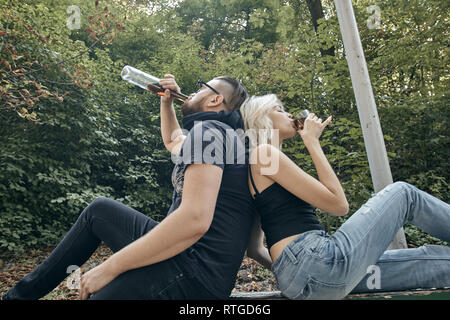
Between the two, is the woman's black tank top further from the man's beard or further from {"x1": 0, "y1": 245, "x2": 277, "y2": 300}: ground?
{"x1": 0, "y1": 245, "x2": 277, "y2": 300}: ground

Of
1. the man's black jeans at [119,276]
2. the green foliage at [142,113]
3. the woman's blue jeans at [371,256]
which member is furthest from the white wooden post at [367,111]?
the man's black jeans at [119,276]

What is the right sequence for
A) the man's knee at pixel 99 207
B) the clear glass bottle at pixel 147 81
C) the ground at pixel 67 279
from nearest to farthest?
the man's knee at pixel 99 207 < the clear glass bottle at pixel 147 81 < the ground at pixel 67 279

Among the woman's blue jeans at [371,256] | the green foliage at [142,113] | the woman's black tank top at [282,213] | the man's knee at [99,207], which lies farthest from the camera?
the green foliage at [142,113]

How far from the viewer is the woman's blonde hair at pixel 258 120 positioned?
182 centimetres

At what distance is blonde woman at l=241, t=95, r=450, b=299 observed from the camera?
1445 millimetres

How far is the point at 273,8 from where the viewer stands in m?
11.8

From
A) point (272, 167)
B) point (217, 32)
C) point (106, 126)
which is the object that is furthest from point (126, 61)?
point (272, 167)

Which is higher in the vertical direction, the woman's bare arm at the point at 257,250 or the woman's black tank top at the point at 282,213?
the woman's black tank top at the point at 282,213

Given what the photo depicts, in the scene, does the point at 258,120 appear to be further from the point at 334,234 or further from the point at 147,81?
the point at 147,81

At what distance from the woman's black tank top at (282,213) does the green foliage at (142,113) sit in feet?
7.77

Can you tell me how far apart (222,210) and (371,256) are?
68cm

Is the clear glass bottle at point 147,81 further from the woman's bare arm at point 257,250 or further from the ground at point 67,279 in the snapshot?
the ground at point 67,279

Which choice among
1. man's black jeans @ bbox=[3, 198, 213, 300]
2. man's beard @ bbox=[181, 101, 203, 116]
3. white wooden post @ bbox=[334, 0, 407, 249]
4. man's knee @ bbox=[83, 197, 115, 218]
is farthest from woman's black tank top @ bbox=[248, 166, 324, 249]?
white wooden post @ bbox=[334, 0, 407, 249]

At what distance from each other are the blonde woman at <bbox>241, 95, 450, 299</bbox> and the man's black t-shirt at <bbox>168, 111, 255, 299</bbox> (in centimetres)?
8
